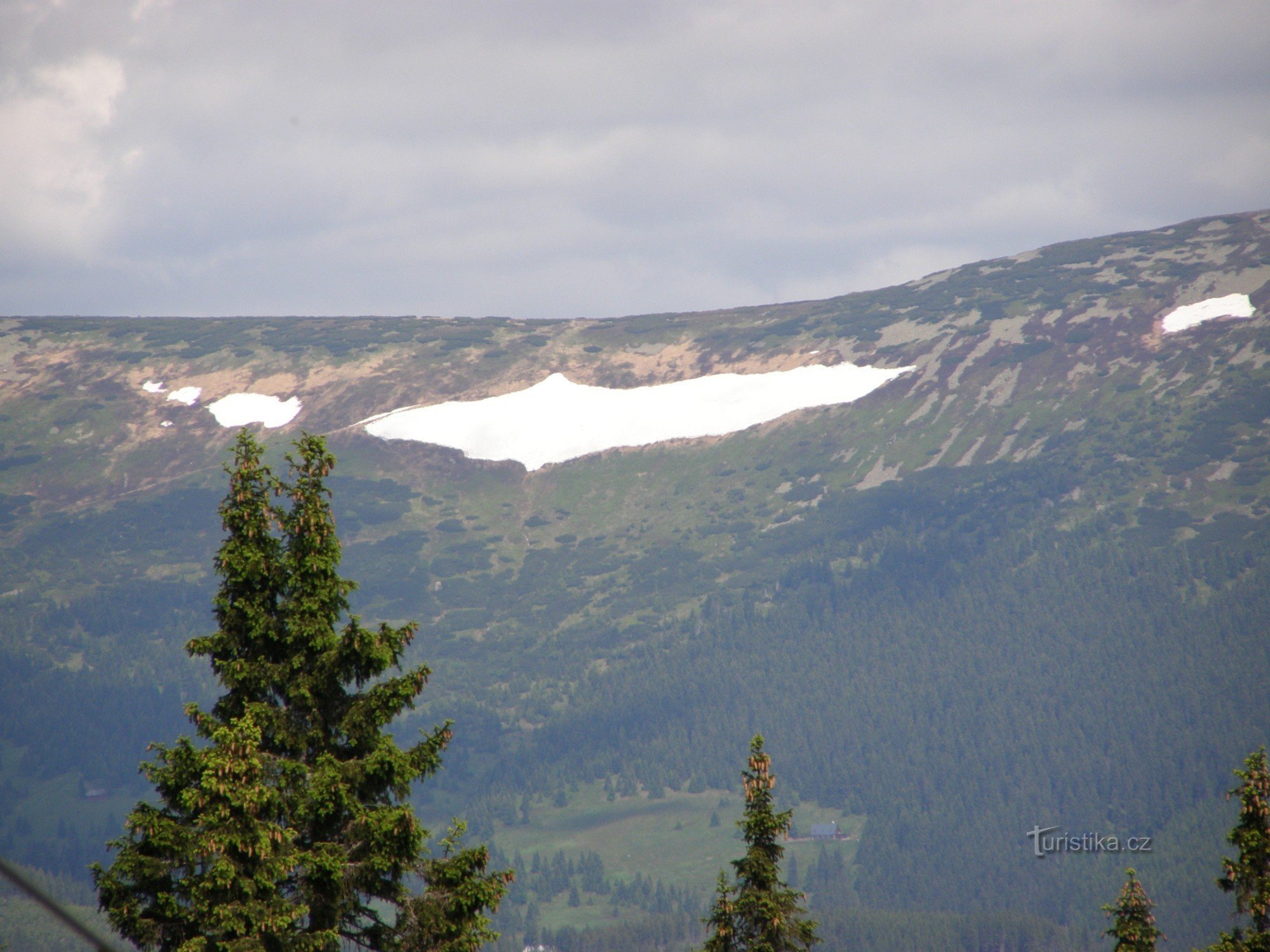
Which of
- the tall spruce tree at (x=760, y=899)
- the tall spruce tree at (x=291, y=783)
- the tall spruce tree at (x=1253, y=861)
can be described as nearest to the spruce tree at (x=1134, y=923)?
the tall spruce tree at (x=1253, y=861)

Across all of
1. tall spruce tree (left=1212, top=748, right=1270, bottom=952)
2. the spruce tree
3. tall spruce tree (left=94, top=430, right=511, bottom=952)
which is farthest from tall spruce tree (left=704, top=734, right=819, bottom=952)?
the spruce tree

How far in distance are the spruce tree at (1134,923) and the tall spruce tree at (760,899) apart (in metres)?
9.59

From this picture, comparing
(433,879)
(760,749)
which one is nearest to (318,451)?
(433,879)

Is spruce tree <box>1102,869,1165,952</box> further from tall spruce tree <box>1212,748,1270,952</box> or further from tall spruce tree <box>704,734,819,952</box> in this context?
tall spruce tree <box>704,734,819,952</box>

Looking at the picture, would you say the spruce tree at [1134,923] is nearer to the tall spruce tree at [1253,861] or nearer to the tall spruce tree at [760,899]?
the tall spruce tree at [1253,861]

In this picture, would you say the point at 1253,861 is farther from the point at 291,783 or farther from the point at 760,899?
the point at 291,783

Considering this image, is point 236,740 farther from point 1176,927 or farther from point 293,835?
point 1176,927

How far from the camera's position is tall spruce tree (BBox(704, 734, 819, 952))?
24562mm

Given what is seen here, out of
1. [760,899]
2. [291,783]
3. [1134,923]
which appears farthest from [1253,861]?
[291,783]

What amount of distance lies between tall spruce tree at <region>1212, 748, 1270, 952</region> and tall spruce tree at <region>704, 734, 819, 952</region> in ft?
30.5

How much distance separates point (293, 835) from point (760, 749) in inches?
416

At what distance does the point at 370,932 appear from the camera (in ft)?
67.3

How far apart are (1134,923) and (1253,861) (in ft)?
14.3

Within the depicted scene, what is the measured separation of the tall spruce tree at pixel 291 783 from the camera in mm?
18656
